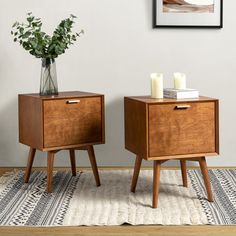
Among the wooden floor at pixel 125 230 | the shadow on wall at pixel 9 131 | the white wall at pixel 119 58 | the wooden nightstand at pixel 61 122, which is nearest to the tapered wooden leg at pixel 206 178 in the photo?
the wooden floor at pixel 125 230

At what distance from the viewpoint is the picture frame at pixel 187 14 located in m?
3.12

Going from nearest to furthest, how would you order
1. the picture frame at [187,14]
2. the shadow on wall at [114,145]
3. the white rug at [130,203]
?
the white rug at [130,203]
the picture frame at [187,14]
the shadow on wall at [114,145]

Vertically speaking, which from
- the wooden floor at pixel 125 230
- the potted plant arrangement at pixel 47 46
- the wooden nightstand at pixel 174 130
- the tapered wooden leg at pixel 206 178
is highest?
the potted plant arrangement at pixel 47 46

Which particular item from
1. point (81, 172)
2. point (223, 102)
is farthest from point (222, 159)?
point (81, 172)

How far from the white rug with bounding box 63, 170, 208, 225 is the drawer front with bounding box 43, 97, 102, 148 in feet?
0.87

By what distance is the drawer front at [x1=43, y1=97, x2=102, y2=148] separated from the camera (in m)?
2.65

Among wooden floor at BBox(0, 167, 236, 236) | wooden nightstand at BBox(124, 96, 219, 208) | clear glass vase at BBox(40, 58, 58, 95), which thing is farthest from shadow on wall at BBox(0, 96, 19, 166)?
wooden floor at BBox(0, 167, 236, 236)

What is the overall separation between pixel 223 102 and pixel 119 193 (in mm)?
955

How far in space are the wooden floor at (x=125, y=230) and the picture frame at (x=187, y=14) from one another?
1393 mm

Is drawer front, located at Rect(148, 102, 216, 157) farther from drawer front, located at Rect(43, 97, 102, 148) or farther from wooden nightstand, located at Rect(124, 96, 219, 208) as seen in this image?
drawer front, located at Rect(43, 97, 102, 148)

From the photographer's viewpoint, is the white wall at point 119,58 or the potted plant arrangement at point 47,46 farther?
the white wall at point 119,58

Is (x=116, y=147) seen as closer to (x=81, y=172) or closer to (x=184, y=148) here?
(x=81, y=172)

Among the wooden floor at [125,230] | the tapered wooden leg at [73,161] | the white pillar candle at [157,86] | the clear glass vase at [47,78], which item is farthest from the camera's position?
the tapered wooden leg at [73,161]

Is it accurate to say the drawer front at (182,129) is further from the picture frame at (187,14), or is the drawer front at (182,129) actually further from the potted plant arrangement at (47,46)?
the picture frame at (187,14)
